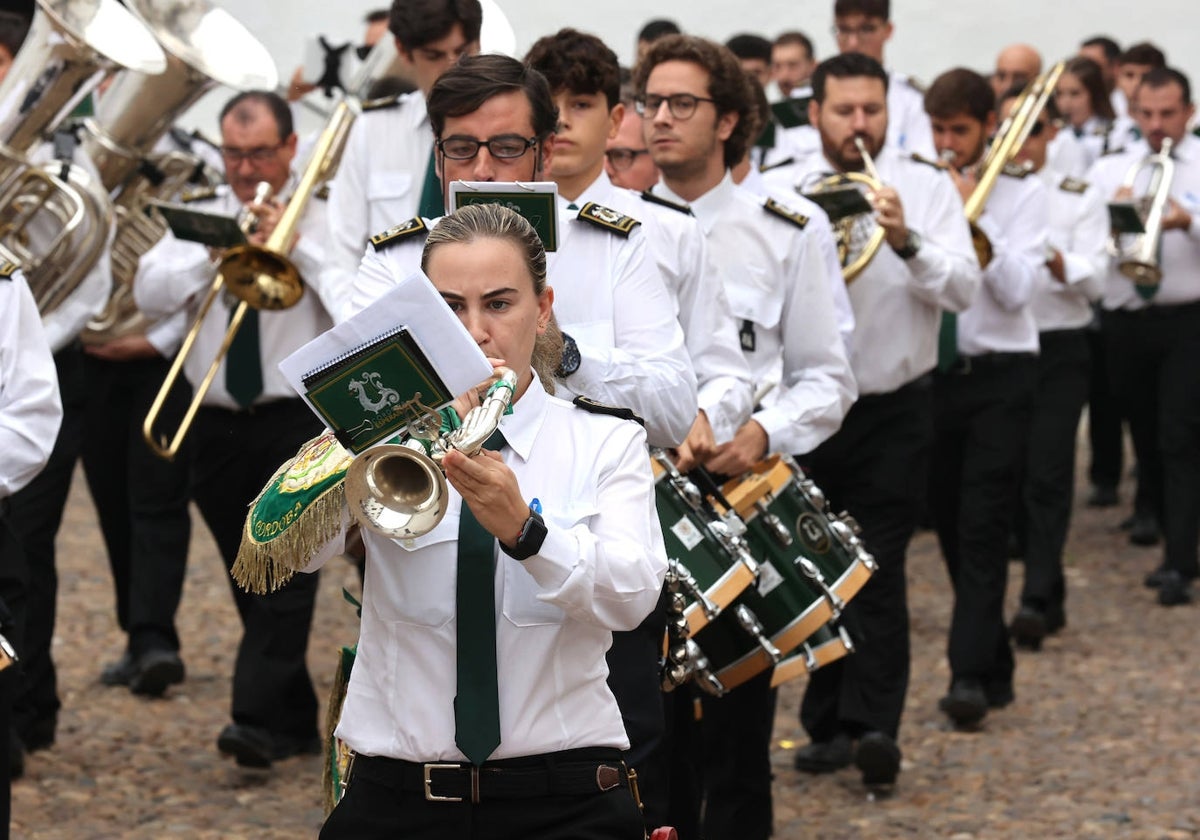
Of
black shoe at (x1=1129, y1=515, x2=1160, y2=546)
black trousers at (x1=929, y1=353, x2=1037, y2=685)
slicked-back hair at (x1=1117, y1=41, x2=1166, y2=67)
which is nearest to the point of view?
black trousers at (x1=929, y1=353, x2=1037, y2=685)

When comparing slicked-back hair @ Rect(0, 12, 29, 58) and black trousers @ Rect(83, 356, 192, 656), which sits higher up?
slicked-back hair @ Rect(0, 12, 29, 58)

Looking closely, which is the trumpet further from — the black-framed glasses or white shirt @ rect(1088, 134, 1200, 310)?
white shirt @ rect(1088, 134, 1200, 310)

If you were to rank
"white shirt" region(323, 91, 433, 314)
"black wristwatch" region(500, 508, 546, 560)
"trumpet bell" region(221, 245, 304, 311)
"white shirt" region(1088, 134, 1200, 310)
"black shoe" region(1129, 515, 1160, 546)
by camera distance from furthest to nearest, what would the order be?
"black shoe" region(1129, 515, 1160, 546) < "white shirt" region(1088, 134, 1200, 310) < "trumpet bell" region(221, 245, 304, 311) < "white shirt" region(323, 91, 433, 314) < "black wristwatch" region(500, 508, 546, 560)

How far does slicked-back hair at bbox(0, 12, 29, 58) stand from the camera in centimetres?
683

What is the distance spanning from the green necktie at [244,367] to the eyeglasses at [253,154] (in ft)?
1.86

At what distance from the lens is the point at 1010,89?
36.4 ft

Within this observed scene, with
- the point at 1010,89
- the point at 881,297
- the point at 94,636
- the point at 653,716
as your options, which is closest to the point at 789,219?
the point at 881,297

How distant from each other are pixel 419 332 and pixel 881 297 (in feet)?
13.7

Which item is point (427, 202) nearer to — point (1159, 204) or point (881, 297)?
point (881, 297)

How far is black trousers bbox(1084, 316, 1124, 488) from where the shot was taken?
11914 mm

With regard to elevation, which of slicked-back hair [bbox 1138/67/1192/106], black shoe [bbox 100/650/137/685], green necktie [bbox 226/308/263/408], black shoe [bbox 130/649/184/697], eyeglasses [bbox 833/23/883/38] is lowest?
black shoe [bbox 100/650/137/685]

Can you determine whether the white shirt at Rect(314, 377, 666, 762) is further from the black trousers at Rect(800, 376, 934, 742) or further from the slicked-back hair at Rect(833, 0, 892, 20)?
the slicked-back hair at Rect(833, 0, 892, 20)

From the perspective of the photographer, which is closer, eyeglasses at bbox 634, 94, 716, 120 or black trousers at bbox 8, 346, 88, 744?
eyeglasses at bbox 634, 94, 716, 120

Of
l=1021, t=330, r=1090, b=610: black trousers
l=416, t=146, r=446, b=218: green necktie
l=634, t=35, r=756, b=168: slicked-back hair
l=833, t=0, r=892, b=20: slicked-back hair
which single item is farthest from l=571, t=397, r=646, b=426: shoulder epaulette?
l=833, t=0, r=892, b=20: slicked-back hair
